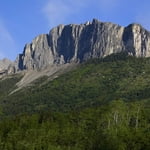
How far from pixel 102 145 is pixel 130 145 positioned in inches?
443

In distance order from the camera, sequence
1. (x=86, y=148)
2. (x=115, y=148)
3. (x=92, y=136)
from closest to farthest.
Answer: (x=115, y=148)
(x=86, y=148)
(x=92, y=136)

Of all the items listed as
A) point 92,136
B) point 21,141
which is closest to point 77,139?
point 92,136

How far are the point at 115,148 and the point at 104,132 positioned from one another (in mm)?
22851

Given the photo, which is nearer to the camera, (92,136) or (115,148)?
(115,148)

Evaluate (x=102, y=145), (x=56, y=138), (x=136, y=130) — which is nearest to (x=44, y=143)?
(x=56, y=138)

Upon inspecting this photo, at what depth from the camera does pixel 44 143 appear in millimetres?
192000

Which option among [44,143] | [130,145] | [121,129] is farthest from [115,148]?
[44,143]

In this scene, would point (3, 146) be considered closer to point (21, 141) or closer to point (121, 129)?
point (21, 141)

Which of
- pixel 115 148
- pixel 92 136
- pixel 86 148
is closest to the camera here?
pixel 115 148

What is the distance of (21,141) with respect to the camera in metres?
196

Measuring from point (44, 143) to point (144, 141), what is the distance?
40.7 metres

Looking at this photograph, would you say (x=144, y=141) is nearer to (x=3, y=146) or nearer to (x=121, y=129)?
(x=121, y=129)

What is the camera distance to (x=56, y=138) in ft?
655

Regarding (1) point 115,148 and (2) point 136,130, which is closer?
(1) point 115,148
